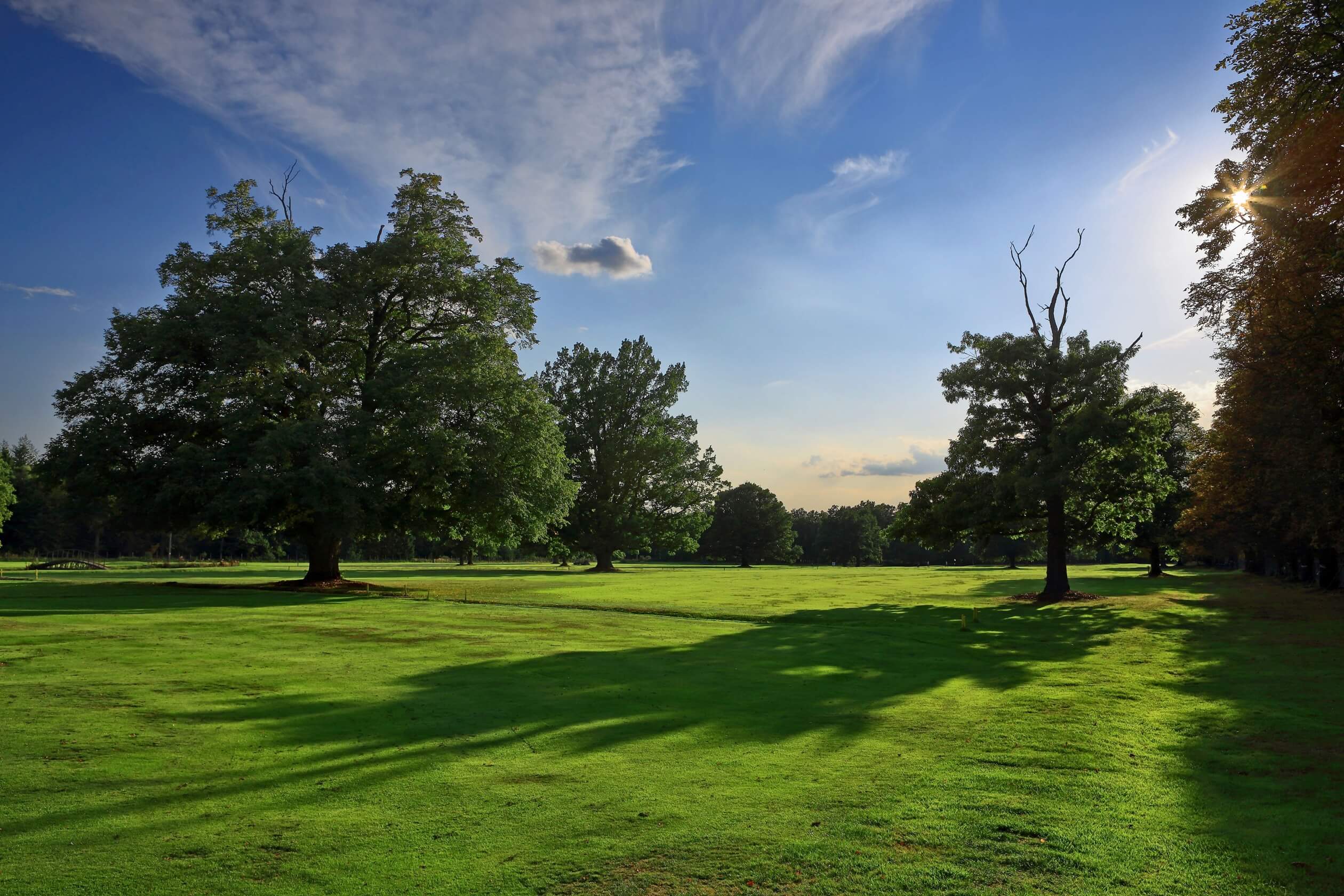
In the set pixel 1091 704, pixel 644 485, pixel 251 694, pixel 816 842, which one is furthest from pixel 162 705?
pixel 644 485

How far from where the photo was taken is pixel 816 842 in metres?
6.50

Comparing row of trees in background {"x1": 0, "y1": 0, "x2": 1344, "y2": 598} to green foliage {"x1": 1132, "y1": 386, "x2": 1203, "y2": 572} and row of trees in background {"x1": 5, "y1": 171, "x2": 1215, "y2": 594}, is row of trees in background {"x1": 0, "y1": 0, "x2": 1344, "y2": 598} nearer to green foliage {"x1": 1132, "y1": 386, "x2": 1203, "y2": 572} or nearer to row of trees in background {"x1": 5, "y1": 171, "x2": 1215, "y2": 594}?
row of trees in background {"x1": 5, "y1": 171, "x2": 1215, "y2": 594}

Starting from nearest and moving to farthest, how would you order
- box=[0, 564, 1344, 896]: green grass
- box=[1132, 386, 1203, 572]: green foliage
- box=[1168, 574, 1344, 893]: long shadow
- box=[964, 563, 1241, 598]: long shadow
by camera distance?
box=[0, 564, 1344, 896]: green grass
box=[1168, 574, 1344, 893]: long shadow
box=[964, 563, 1241, 598]: long shadow
box=[1132, 386, 1203, 572]: green foliage

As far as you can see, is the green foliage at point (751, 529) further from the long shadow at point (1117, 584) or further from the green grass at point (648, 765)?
the green grass at point (648, 765)

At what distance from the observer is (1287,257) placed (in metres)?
18.6

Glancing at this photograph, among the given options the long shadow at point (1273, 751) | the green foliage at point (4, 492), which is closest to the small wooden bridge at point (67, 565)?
the green foliage at point (4, 492)

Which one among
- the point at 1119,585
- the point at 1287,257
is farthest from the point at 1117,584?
the point at 1287,257

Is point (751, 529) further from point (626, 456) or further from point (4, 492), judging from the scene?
point (4, 492)

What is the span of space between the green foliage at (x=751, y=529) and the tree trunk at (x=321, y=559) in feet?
311

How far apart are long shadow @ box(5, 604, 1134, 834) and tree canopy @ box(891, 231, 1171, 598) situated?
16.2m

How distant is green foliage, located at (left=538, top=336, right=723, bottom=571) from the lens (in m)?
76.8

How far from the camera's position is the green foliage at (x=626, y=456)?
76750mm

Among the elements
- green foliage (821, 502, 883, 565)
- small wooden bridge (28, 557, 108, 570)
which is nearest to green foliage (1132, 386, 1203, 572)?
small wooden bridge (28, 557, 108, 570)

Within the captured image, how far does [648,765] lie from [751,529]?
12396 cm
